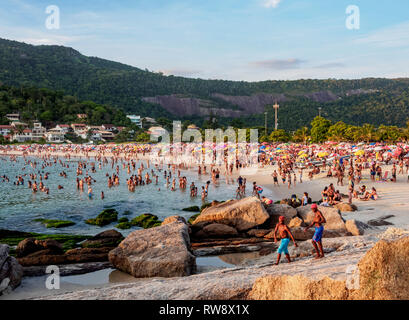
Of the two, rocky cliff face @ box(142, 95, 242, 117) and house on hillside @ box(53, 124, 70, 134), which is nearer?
house on hillside @ box(53, 124, 70, 134)

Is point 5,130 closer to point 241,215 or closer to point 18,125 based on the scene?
point 18,125

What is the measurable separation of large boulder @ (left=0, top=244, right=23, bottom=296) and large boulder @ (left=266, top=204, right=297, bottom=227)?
30.4 feet

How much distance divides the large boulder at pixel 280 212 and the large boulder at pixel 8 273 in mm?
9274

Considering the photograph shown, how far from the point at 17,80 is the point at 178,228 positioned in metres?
161

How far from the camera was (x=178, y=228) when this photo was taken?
10.8 metres

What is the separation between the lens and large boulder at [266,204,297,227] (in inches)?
537

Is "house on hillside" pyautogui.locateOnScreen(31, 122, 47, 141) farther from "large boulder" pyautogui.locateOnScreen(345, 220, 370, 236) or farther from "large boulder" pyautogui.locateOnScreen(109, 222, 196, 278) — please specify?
"large boulder" pyautogui.locateOnScreen(345, 220, 370, 236)

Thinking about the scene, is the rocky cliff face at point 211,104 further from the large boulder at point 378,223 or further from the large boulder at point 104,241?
the large boulder at point 104,241

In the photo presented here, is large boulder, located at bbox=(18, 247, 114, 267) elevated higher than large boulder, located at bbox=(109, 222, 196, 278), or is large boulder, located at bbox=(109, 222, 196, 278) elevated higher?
large boulder, located at bbox=(109, 222, 196, 278)

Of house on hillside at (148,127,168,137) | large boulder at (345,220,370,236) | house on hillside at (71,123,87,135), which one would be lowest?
large boulder at (345,220,370,236)

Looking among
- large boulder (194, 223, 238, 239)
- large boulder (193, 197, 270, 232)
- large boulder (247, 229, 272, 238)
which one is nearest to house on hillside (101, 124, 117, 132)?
large boulder (193, 197, 270, 232)

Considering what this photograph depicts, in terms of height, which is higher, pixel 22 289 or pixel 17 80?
pixel 17 80

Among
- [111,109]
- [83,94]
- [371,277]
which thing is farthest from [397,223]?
[83,94]
